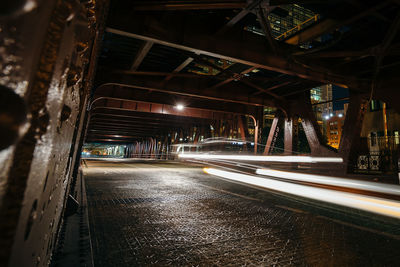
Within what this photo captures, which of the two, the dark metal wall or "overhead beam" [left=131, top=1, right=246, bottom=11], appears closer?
the dark metal wall

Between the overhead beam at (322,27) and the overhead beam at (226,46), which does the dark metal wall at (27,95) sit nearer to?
the overhead beam at (226,46)

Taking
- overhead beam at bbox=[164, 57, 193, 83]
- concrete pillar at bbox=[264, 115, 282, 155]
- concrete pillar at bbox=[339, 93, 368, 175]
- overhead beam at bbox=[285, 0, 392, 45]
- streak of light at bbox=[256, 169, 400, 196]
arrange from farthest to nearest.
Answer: concrete pillar at bbox=[264, 115, 282, 155] → concrete pillar at bbox=[339, 93, 368, 175] → overhead beam at bbox=[164, 57, 193, 83] → streak of light at bbox=[256, 169, 400, 196] → overhead beam at bbox=[285, 0, 392, 45]

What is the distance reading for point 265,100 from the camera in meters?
11.2

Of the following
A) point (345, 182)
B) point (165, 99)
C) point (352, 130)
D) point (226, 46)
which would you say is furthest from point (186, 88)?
point (345, 182)

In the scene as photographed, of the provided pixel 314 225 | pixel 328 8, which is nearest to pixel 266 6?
pixel 328 8

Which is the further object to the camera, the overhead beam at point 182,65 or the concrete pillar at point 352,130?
the concrete pillar at point 352,130

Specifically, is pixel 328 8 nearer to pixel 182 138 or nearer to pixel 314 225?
pixel 314 225

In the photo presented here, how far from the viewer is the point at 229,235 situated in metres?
2.47

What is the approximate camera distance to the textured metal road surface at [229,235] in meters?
1.96

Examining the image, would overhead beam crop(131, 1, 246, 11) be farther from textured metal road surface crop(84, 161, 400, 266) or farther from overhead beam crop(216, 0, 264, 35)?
textured metal road surface crop(84, 161, 400, 266)

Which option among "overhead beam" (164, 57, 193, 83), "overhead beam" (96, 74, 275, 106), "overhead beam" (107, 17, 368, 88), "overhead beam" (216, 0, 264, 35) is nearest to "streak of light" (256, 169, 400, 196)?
"overhead beam" (107, 17, 368, 88)

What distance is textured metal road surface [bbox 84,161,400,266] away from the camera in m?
1.96

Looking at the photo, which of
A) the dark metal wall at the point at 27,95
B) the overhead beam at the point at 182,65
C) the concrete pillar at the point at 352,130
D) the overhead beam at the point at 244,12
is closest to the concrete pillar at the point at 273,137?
the concrete pillar at the point at 352,130

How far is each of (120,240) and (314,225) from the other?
8.85 feet
